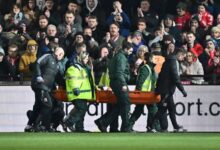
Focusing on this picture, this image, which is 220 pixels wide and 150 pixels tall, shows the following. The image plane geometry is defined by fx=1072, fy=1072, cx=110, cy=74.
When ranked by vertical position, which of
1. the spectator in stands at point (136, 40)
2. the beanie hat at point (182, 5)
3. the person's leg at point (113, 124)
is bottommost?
the person's leg at point (113, 124)

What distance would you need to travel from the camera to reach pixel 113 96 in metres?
24.1

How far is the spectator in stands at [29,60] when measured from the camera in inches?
1005

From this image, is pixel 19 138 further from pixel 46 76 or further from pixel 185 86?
pixel 185 86

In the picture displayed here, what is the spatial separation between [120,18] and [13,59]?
321 cm

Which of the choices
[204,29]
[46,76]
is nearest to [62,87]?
[46,76]

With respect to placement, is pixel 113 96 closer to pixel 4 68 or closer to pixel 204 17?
pixel 4 68

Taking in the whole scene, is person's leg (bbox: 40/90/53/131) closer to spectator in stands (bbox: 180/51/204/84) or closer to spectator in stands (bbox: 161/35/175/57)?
spectator in stands (bbox: 161/35/175/57)

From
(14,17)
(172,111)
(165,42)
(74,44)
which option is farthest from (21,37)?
(172,111)

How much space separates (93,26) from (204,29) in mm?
2828

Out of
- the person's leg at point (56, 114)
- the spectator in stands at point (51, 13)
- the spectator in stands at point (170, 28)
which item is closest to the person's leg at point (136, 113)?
→ the person's leg at point (56, 114)

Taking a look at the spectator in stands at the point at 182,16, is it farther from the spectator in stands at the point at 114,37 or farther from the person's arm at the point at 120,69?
the person's arm at the point at 120,69

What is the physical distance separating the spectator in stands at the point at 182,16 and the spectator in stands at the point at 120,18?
1.27m

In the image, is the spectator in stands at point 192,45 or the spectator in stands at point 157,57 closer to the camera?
the spectator in stands at point 157,57

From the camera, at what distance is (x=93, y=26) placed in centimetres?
2692
